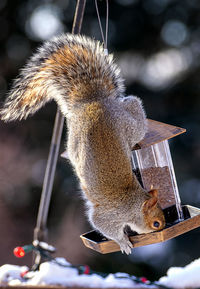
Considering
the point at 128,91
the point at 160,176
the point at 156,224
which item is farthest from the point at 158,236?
the point at 128,91

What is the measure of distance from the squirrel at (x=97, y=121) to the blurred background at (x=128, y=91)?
6.14ft

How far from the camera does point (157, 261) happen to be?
3.69 meters

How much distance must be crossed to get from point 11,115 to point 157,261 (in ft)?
8.05

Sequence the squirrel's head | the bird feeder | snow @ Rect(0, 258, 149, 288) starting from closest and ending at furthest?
snow @ Rect(0, 258, 149, 288)
the squirrel's head
the bird feeder

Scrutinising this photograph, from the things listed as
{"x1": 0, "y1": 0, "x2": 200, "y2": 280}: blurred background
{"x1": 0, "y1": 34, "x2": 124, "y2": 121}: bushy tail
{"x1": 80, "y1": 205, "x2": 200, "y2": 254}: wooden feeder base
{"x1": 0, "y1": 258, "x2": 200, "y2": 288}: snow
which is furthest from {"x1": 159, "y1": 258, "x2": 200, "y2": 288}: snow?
{"x1": 0, "y1": 0, "x2": 200, "y2": 280}: blurred background

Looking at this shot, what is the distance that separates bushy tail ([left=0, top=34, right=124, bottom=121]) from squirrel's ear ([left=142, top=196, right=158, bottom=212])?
0.45 metres

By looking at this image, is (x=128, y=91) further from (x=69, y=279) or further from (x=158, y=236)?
(x=69, y=279)

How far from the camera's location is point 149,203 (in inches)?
58.2

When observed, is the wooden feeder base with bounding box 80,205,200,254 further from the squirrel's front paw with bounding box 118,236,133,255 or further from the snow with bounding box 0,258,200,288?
the snow with bounding box 0,258,200,288

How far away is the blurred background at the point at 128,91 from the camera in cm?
363

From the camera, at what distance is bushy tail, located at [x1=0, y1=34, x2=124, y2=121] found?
167cm

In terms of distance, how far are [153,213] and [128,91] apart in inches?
88.5

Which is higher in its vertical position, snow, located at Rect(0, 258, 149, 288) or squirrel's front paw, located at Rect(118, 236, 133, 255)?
snow, located at Rect(0, 258, 149, 288)

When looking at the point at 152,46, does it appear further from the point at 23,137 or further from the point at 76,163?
the point at 76,163
